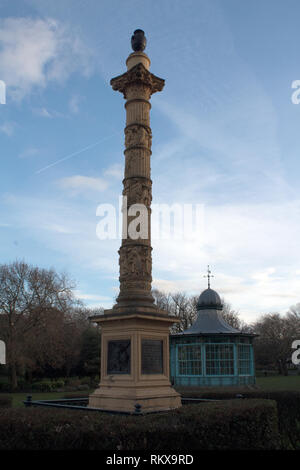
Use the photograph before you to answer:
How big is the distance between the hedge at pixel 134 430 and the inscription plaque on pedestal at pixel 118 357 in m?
3.34

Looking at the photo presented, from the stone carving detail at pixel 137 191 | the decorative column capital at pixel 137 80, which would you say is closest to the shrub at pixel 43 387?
the stone carving detail at pixel 137 191

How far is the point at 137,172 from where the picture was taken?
41.6 feet

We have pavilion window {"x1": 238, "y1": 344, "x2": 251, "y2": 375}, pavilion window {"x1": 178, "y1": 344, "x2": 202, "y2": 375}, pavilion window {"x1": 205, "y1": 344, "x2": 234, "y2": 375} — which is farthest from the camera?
pavilion window {"x1": 178, "y1": 344, "x2": 202, "y2": 375}

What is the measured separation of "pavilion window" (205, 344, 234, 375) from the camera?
85.9 feet

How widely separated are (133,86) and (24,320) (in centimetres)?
2673

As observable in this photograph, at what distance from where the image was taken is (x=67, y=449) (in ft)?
19.6

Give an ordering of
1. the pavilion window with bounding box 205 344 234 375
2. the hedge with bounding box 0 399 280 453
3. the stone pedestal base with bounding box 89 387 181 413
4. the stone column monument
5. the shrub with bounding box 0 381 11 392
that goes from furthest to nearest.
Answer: the shrub with bounding box 0 381 11 392 < the pavilion window with bounding box 205 344 234 375 < the stone column monument < the stone pedestal base with bounding box 89 387 181 413 < the hedge with bounding box 0 399 280 453

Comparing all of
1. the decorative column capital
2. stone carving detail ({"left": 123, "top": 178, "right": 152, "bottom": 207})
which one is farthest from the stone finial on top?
stone carving detail ({"left": 123, "top": 178, "right": 152, "bottom": 207})

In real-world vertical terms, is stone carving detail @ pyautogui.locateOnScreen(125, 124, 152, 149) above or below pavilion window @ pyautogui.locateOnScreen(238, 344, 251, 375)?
above

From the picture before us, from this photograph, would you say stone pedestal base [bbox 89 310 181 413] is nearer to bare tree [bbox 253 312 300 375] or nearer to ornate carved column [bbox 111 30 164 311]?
ornate carved column [bbox 111 30 164 311]

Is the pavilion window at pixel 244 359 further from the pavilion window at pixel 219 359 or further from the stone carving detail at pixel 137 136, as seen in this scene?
the stone carving detail at pixel 137 136

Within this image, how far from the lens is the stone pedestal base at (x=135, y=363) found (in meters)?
10.2

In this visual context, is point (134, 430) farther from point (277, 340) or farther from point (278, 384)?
point (277, 340)

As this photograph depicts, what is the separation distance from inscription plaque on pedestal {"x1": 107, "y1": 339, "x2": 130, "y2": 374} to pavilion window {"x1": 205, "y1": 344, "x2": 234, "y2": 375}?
16794 millimetres
